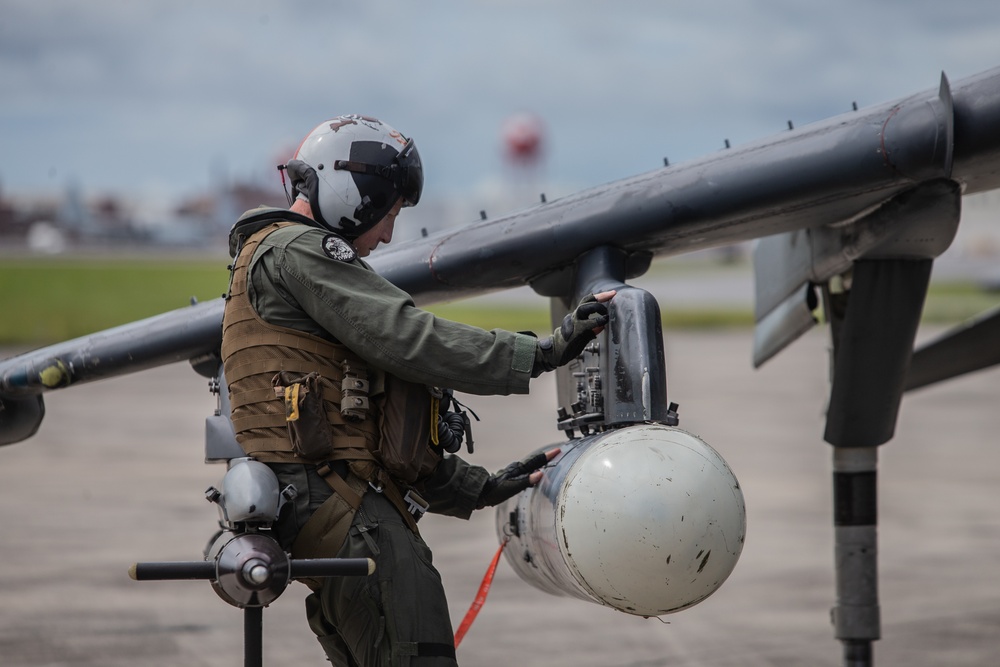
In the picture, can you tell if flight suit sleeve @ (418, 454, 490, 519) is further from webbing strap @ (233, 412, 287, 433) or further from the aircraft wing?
the aircraft wing

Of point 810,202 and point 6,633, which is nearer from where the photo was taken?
point 810,202

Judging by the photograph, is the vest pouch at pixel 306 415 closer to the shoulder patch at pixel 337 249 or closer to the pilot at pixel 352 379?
the pilot at pixel 352 379

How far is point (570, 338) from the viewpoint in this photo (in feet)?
11.2

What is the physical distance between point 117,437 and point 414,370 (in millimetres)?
13705

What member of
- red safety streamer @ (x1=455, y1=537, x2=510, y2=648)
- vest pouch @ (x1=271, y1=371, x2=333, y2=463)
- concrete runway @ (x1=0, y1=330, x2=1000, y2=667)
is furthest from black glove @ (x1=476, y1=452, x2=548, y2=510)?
concrete runway @ (x1=0, y1=330, x2=1000, y2=667)

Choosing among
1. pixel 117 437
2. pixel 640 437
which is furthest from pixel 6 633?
pixel 117 437

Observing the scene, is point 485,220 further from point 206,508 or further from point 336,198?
point 206,508

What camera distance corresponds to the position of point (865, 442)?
5676mm

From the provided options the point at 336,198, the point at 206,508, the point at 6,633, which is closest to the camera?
the point at 336,198

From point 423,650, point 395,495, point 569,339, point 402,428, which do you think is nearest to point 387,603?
point 423,650

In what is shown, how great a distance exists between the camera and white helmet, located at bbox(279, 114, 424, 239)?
362cm

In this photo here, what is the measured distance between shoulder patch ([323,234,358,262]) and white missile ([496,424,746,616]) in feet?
2.76

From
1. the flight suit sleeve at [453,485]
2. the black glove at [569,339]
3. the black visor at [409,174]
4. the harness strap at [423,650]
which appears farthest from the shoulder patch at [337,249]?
the harness strap at [423,650]

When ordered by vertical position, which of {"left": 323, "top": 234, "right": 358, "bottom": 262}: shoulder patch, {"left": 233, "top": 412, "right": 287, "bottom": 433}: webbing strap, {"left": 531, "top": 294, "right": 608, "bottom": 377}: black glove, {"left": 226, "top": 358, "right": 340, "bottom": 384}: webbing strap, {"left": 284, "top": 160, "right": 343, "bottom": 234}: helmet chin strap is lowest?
{"left": 233, "top": 412, "right": 287, "bottom": 433}: webbing strap
